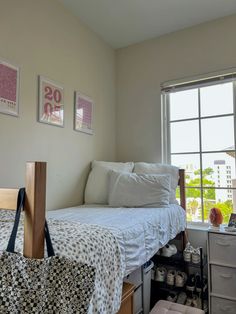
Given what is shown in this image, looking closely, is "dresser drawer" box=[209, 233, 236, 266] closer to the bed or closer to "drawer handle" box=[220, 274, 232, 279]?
"drawer handle" box=[220, 274, 232, 279]

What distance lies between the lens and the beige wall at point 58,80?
1.73m

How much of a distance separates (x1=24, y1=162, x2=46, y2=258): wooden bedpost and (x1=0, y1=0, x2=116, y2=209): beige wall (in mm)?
988

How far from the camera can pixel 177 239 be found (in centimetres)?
229

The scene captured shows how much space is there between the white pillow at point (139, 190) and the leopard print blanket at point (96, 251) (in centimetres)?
87

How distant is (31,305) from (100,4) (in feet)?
7.60

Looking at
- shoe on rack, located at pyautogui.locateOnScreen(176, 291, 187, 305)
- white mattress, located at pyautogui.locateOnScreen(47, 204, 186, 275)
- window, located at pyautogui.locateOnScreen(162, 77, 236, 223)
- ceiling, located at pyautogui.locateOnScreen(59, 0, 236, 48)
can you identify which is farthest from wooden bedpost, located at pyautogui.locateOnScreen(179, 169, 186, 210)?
ceiling, located at pyautogui.locateOnScreen(59, 0, 236, 48)

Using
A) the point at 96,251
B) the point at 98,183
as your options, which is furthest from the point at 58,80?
the point at 96,251

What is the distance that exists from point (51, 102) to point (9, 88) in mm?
390

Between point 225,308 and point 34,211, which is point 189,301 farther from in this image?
point 34,211

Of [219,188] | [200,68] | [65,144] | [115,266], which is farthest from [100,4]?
[115,266]

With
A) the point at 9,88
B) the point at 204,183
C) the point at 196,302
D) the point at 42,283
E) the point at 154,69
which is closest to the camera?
the point at 42,283

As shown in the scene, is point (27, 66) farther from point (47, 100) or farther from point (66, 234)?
point (66, 234)

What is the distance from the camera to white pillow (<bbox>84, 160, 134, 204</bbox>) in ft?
7.40

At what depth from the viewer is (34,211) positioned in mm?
766
